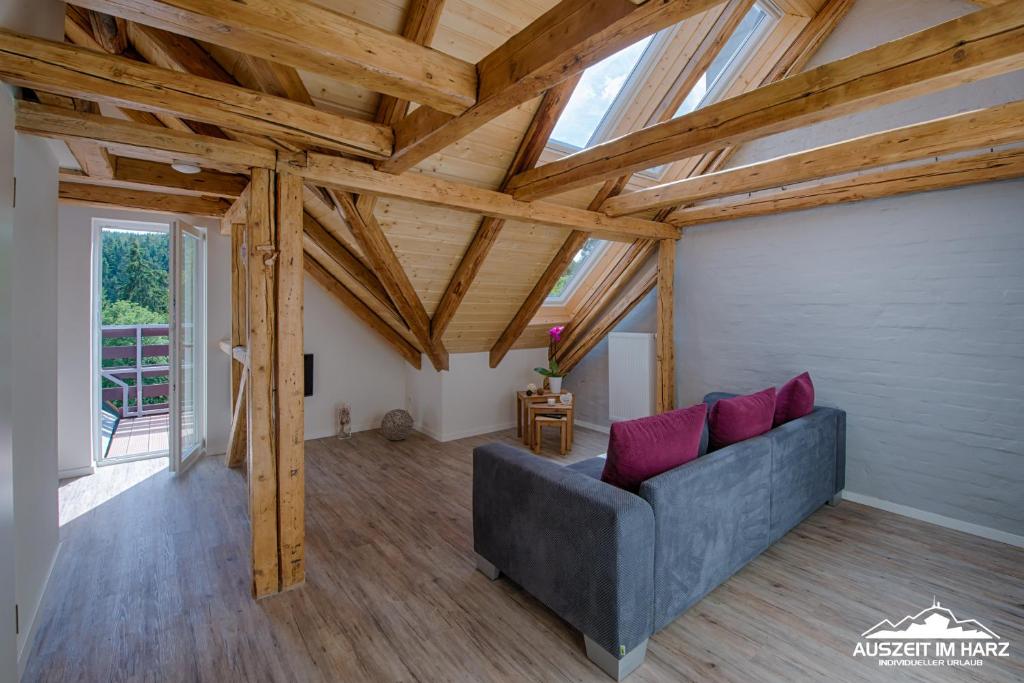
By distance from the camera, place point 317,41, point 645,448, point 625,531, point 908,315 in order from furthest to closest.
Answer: point 908,315 → point 645,448 → point 625,531 → point 317,41

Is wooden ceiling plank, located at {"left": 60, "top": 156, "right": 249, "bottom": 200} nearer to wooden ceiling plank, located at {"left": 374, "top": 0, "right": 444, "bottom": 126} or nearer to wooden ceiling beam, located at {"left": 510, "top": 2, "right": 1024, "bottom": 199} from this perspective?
wooden ceiling plank, located at {"left": 374, "top": 0, "right": 444, "bottom": 126}

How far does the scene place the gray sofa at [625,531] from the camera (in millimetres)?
1780

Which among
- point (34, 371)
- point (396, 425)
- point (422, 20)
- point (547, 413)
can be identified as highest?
point (422, 20)

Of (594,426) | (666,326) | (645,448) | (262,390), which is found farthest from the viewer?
(594,426)

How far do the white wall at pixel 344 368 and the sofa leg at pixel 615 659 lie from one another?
3.96 meters

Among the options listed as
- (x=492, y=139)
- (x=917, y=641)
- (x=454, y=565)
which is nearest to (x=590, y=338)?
(x=492, y=139)

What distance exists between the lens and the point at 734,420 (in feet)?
→ 8.02

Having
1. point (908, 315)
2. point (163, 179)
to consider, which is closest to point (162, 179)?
point (163, 179)

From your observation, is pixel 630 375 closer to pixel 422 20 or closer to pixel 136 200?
pixel 422 20

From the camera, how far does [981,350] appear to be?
2924 mm

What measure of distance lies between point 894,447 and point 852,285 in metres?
1.17

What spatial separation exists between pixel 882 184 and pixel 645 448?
2.62 metres

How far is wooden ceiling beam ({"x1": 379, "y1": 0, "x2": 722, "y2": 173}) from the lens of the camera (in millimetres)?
1256

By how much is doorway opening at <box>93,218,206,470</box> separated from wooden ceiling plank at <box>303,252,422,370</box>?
0.97 m
